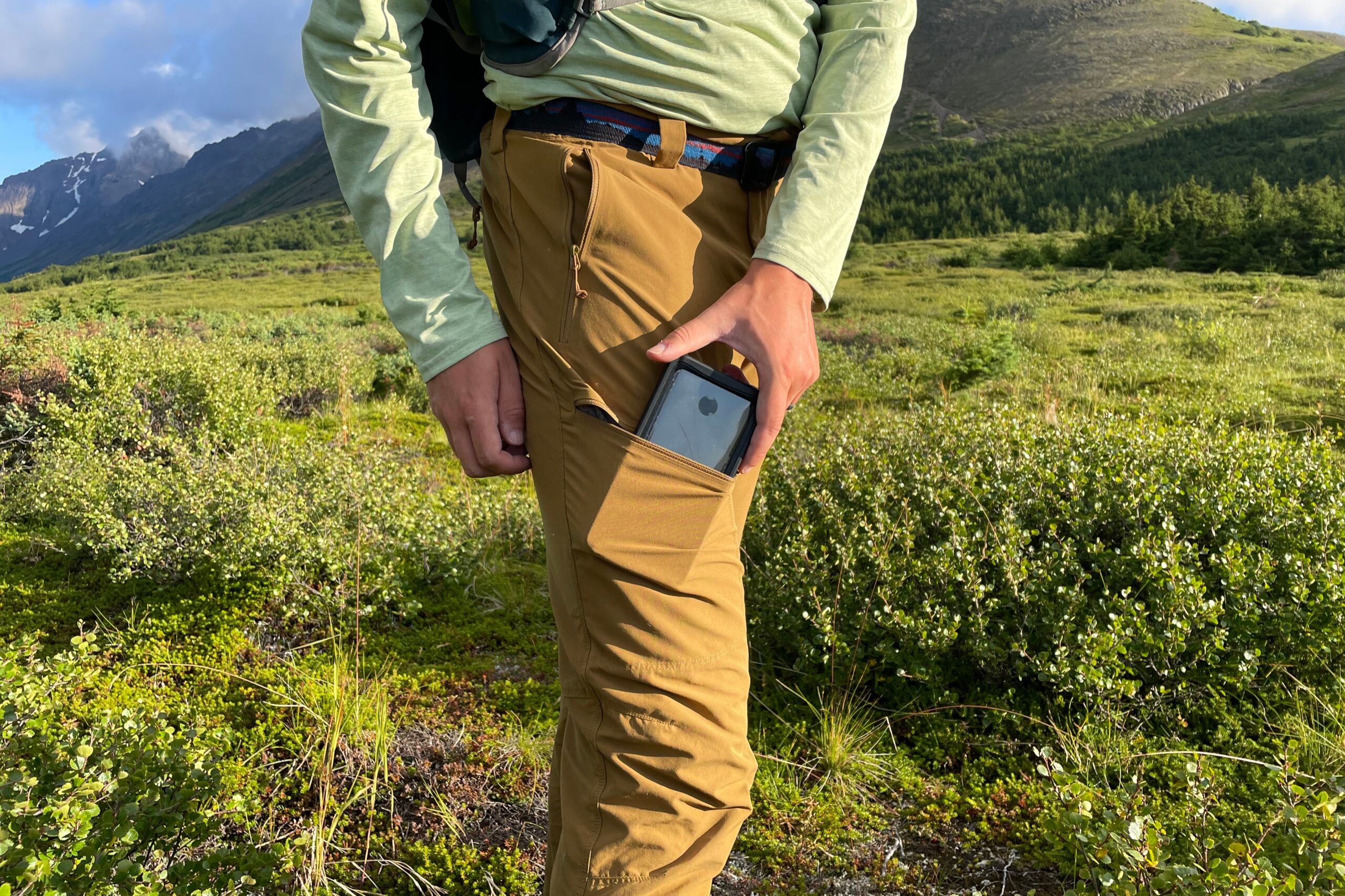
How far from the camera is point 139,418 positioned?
639 cm

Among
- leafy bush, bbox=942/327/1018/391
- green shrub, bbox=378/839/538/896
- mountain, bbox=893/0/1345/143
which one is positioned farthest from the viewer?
mountain, bbox=893/0/1345/143

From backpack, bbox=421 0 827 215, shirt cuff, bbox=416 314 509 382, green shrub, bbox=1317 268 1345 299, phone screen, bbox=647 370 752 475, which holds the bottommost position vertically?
green shrub, bbox=1317 268 1345 299

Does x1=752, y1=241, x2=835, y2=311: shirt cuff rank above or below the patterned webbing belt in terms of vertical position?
below

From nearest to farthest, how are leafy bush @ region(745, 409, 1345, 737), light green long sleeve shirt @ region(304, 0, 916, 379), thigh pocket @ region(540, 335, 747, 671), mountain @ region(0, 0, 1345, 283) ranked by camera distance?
thigh pocket @ region(540, 335, 747, 671) → light green long sleeve shirt @ region(304, 0, 916, 379) → leafy bush @ region(745, 409, 1345, 737) → mountain @ region(0, 0, 1345, 283)

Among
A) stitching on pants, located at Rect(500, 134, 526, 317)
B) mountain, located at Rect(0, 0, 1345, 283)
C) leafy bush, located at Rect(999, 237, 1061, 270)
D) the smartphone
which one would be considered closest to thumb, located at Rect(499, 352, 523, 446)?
stitching on pants, located at Rect(500, 134, 526, 317)

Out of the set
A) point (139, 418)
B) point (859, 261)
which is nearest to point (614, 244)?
point (139, 418)

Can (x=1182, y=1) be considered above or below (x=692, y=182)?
above

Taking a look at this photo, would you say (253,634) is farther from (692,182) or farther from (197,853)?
(692,182)

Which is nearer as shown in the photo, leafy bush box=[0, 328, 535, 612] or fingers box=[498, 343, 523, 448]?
fingers box=[498, 343, 523, 448]

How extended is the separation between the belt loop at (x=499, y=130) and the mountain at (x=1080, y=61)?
498 ft

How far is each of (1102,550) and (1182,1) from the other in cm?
21682

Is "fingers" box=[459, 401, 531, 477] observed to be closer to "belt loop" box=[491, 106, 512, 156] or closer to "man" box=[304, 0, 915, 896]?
"man" box=[304, 0, 915, 896]

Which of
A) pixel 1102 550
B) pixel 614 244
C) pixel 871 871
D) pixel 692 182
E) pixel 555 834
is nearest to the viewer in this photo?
pixel 614 244

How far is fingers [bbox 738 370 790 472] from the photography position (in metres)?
1.22
